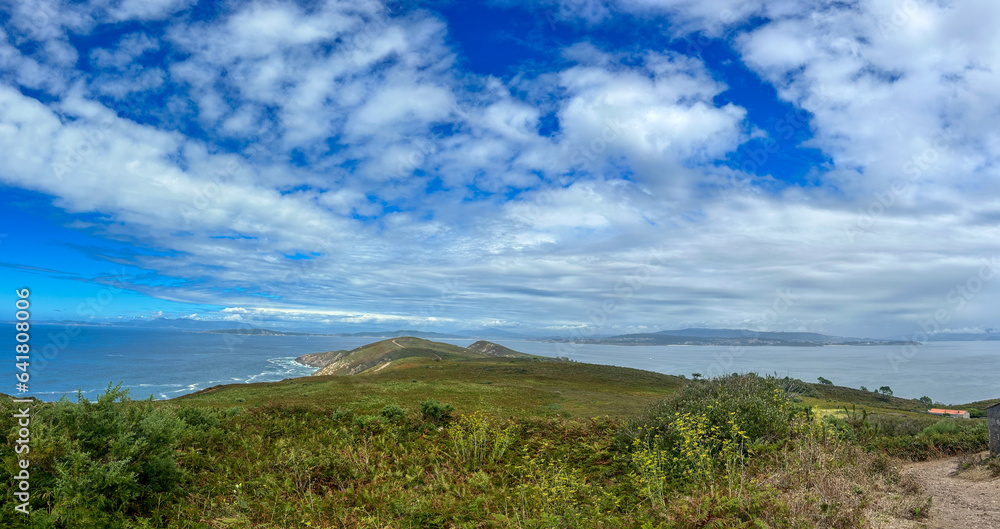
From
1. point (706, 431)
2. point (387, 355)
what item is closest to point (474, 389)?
point (706, 431)

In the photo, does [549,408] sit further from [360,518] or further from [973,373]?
[973,373]

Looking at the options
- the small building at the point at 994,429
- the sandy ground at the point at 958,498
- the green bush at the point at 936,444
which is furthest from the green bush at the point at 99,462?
the small building at the point at 994,429

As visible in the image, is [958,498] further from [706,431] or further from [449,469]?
[449,469]

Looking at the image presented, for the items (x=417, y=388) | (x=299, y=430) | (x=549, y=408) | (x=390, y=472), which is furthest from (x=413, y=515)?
(x=417, y=388)

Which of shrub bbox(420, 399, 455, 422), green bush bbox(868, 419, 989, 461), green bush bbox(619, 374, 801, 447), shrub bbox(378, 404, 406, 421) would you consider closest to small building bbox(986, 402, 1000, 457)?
green bush bbox(868, 419, 989, 461)

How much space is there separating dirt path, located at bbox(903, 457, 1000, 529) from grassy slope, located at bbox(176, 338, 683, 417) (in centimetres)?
671

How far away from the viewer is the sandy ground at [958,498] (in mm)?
6711

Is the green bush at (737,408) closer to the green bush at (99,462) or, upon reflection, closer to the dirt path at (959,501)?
the dirt path at (959,501)

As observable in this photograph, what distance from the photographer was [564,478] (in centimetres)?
771

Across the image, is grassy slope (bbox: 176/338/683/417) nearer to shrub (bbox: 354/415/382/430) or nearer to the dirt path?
shrub (bbox: 354/415/382/430)

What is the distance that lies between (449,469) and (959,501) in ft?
29.8

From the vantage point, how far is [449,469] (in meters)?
9.35

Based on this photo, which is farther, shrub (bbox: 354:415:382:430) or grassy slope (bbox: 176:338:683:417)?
grassy slope (bbox: 176:338:683:417)

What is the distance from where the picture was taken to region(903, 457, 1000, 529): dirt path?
675 centimetres
